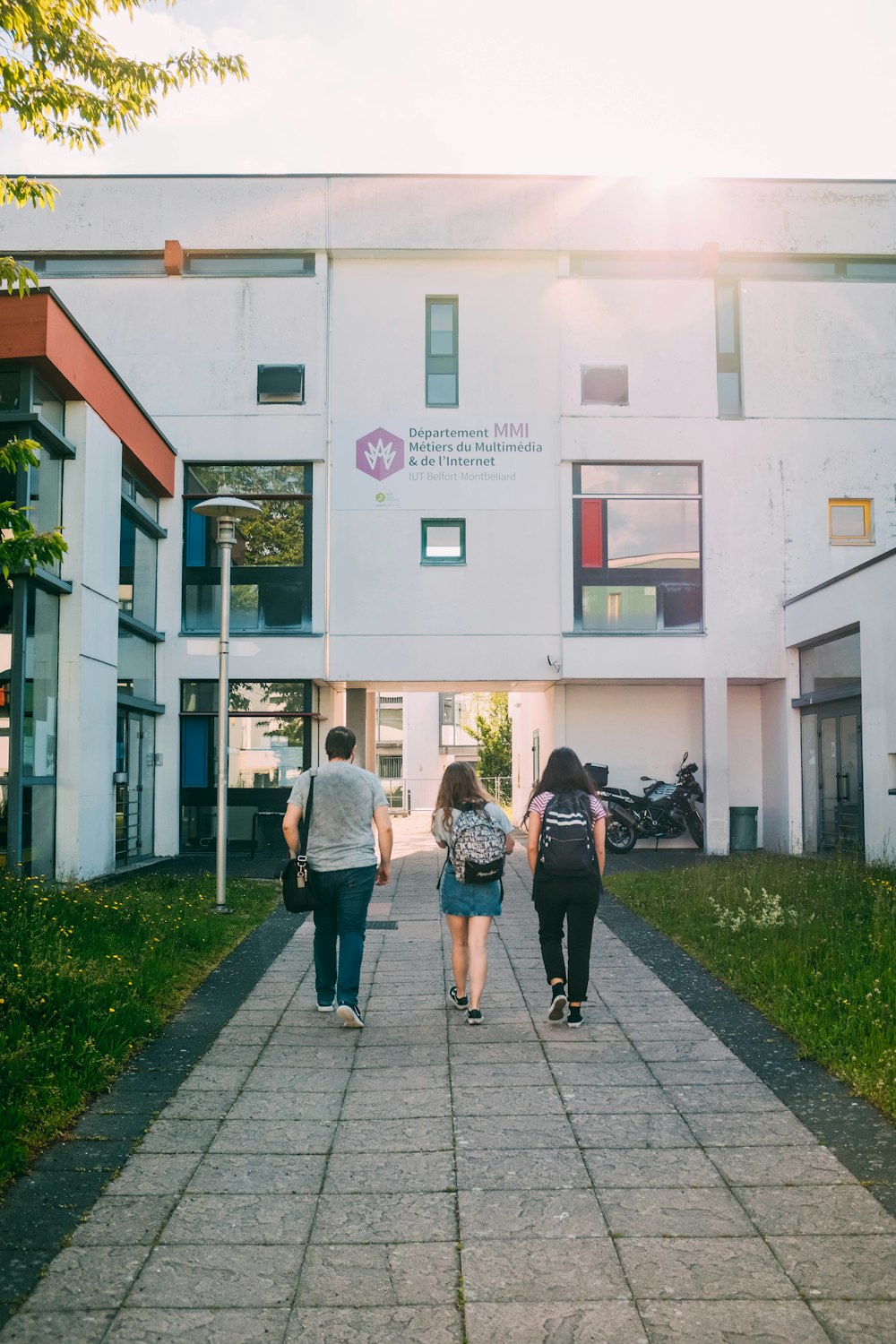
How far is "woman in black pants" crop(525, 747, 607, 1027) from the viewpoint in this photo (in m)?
6.90

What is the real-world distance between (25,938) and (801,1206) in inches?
204

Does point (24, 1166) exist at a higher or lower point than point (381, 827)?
lower

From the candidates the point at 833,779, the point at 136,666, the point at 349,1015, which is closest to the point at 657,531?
the point at 833,779

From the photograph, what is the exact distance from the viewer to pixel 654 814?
1906 cm

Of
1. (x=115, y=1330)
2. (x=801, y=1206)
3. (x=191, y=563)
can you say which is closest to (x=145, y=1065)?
(x=115, y=1330)

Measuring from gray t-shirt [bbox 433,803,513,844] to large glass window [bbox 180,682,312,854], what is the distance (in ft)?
38.3

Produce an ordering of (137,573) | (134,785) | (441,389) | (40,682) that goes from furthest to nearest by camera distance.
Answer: (441,389), (137,573), (134,785), (40,682)

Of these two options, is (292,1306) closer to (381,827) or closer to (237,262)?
(381,827)

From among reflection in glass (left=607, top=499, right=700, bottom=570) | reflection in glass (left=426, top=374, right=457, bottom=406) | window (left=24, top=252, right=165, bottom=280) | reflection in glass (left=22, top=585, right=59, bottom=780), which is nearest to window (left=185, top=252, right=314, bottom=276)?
window (left=24, top=252, right=165, bottom=280)

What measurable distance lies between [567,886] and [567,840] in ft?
0.87

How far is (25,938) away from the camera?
300 inches

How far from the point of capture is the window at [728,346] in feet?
63.6

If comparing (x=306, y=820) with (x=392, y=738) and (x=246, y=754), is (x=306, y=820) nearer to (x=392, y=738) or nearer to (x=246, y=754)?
(x=246, y=754)

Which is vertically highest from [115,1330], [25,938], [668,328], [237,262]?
[237,262]
